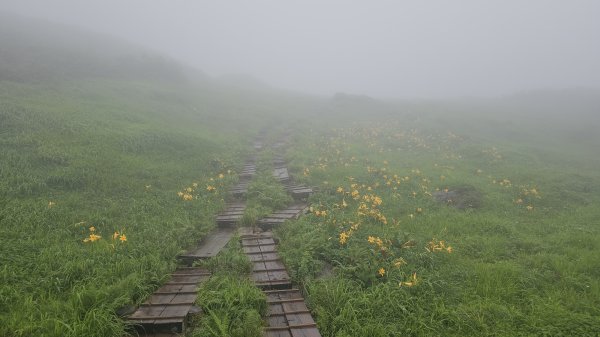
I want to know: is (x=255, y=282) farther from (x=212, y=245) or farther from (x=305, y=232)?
(x=305, y=232)

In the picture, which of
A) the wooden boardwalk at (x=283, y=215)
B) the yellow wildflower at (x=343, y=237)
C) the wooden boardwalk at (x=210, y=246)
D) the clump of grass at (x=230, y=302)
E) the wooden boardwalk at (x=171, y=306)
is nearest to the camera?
the clump of grass at (x=230, y=302)

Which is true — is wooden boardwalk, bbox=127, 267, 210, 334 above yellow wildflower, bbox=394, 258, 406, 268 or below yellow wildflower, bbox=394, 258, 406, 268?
below

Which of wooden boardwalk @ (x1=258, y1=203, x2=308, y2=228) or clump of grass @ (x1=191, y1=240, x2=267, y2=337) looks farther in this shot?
wooden boardwalk @ (x1=258, y1=203, x2=308, y2=228)

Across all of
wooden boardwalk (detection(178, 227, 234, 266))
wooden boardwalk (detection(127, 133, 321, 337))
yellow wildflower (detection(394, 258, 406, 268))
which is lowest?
wooden boardwalk (detection(178, 227, 234, 266))

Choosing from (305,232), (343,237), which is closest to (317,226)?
(305,232)

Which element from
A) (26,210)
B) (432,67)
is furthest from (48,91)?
(432,67)

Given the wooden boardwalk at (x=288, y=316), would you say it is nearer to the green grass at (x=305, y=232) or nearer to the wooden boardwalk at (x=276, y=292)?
the wooden boardwalk at (x=276, y=292)

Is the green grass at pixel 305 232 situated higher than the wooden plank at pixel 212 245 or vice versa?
the green grass at pixel 305 232

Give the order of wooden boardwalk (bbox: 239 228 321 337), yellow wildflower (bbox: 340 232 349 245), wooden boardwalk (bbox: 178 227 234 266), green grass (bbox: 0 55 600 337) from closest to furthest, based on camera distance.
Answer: wooden boardwalk (bbox: 239 228 321 337) → green grass (bbox: 0 55 600 337) → wooden boardwalk (bbox: 178 227 234 266) → yellow wildflower (bbox: 340 232 349 245)

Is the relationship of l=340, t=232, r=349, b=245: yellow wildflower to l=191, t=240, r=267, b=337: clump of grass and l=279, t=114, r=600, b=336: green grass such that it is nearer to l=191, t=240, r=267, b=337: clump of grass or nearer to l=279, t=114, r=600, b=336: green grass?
l=279, t=114, r=600, b=336: green grass

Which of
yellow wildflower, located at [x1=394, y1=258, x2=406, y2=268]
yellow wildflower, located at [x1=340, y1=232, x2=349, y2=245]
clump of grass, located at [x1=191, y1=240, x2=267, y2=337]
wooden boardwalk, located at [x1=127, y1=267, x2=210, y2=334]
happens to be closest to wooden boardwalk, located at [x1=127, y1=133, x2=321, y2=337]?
wooden boardwalk, located at [x1=127, y1=267, x2=210, y2=334]

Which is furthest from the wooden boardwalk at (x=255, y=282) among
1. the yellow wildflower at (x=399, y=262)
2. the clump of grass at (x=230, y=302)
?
the yellow wildflower at (x=399, y=262)

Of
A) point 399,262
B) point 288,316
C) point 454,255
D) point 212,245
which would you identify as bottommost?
point 212,245

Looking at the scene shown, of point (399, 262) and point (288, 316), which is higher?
point (399, 262)
